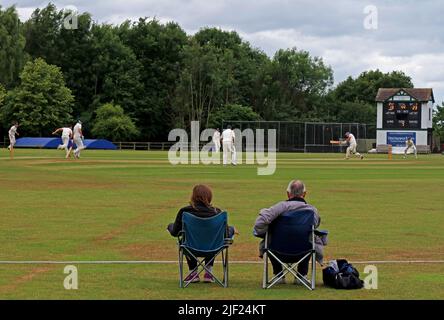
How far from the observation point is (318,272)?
514 inches

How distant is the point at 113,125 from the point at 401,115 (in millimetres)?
32310

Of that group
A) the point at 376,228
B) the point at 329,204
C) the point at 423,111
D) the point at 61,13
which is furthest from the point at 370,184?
the point at 61,13

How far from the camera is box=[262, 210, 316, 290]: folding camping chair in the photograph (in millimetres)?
11242

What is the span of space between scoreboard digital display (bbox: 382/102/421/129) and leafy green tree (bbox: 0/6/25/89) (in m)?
41.9

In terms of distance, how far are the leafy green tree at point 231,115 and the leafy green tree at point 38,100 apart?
18424 mm

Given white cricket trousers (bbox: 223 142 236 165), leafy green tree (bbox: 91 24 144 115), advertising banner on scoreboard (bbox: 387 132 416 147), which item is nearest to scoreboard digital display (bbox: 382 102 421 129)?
advertising banner on scoreboard (bbox: 387 132 416 147)

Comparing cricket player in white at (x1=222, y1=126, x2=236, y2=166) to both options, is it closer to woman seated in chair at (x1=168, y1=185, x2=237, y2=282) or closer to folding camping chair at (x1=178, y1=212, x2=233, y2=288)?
woman seated in chair at (x1=168, y1=185, x2=237, y2=282)

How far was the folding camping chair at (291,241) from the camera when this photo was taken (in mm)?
11242

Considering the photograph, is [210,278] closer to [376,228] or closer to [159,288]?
[159,288]

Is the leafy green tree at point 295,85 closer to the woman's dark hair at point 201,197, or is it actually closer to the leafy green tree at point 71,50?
the leafy green tree at point 71,50

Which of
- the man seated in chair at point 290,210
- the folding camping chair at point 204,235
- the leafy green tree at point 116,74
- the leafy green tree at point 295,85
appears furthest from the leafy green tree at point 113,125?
the folding camping chair at point 204,235

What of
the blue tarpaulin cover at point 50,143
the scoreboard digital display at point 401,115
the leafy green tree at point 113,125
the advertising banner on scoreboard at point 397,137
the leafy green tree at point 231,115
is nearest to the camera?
the blue tarpaulin cover at point 50,143

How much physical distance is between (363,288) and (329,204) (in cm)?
1293

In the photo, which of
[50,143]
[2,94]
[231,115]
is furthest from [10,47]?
[231,115]
